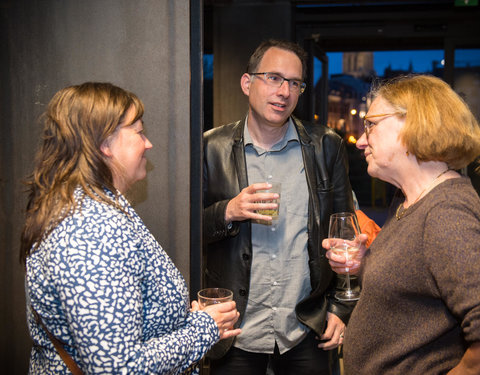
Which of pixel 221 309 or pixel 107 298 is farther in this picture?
pixel 221 309

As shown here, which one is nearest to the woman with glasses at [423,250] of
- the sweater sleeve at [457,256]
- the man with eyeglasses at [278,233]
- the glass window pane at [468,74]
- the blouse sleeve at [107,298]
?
the sweater sleeve at [457,256]

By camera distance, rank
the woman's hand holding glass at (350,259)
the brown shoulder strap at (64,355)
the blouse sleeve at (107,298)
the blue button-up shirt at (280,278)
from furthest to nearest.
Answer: the blue button-up shirt at (280,278) → the woman's hand holding glass at (350,259) → the brown shoulder strap at (64,355) → the blouse sleeve at (107,298)

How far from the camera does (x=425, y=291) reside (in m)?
1.22

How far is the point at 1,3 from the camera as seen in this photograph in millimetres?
1878

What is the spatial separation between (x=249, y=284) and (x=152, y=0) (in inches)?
51.1

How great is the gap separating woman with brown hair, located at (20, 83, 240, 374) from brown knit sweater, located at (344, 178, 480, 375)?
1.55 feet

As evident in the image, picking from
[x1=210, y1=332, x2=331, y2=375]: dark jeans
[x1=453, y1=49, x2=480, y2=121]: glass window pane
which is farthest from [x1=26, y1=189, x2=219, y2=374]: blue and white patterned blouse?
[x1=453, y1=49, x2=480, y2=121]: glass window pane

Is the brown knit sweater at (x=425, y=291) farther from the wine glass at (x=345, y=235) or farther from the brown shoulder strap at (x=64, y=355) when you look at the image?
the brown shoulder strap at (x=64, y=355)

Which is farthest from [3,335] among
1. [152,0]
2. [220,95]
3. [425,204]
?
[220,95]

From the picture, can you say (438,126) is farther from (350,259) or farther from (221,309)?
(221,309)

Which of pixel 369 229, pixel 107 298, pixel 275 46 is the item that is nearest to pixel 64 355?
pixel 107 298

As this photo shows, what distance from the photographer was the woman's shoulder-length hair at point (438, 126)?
128cm

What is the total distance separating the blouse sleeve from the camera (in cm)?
103

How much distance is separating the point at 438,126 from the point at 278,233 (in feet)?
3.04
